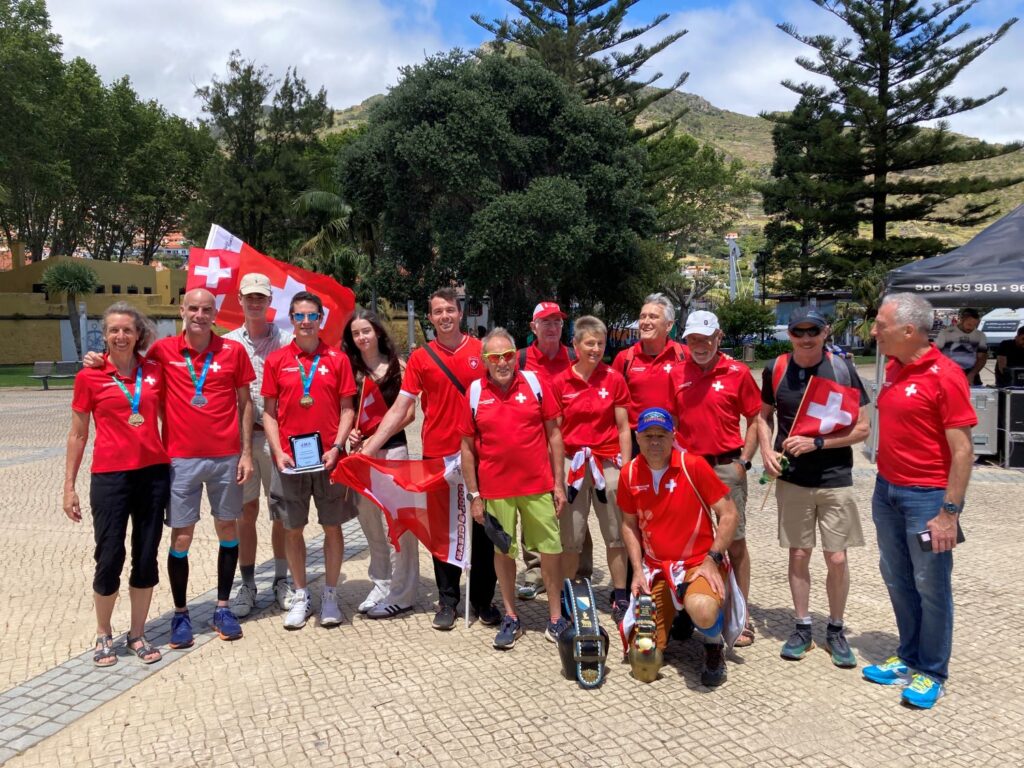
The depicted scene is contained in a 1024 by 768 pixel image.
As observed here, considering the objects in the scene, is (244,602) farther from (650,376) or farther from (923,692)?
(923,692)

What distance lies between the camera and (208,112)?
32.6 metres

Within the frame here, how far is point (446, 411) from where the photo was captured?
452 centimetres

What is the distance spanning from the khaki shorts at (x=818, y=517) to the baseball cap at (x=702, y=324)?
85 cm

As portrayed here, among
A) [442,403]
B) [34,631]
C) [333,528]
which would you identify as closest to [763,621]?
[442,403]

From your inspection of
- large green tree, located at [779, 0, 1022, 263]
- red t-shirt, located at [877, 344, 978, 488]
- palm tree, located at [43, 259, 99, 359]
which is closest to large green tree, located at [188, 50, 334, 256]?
palm tree, located at [43, 259, 99, 359]

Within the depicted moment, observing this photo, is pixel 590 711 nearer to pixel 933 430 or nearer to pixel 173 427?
pixel 933 430

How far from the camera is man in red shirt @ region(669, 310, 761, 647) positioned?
4098 mm

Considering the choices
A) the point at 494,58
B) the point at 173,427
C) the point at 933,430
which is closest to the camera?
the point at 933,430

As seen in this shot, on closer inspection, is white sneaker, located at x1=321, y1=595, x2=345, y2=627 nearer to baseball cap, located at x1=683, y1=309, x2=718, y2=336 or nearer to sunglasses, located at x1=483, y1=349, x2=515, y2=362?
sunglasses, located at x1=483, y1=349, x2=515, y2=362

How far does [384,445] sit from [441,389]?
49 centimetres

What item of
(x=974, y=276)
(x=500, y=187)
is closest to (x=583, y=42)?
(x=500, y=187)

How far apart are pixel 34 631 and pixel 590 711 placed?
3138mm

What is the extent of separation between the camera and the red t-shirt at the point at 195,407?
4141 mm

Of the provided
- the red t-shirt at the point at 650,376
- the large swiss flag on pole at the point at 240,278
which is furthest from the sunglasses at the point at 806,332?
the large swiss flag on pole at the point at 240,278
